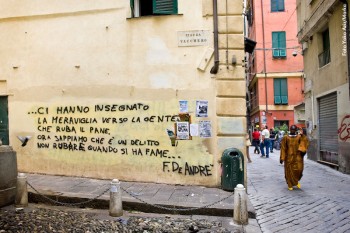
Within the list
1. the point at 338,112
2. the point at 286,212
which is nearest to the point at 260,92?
the point at 338,112

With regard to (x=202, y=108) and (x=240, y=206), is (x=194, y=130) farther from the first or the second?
(x=240, y=206)

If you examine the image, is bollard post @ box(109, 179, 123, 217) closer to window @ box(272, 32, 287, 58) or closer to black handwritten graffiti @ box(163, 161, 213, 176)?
black handwritten graffiti @ box(163, 161, 213, 176)

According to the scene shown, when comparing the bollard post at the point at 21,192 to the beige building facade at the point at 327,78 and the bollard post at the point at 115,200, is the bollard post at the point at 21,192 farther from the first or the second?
the beige building facade at the point at 327,78

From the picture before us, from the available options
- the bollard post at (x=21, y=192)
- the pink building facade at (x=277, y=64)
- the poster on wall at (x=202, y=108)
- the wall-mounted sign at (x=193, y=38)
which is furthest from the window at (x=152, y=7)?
the pink building facade at (x=277, y=64)

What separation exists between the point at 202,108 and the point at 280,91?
76.0 ft

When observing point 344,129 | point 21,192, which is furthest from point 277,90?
point 21,192

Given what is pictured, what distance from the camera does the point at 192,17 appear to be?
8.06 meters

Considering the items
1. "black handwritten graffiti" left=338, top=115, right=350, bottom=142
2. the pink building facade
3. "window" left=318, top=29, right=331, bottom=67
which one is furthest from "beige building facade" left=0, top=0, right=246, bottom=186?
the pink building facade

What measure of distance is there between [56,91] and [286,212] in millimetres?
6425

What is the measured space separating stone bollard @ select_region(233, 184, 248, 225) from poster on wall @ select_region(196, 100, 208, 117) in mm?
2880

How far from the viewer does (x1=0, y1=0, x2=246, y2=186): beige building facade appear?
310 inches

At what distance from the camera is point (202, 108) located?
7.95 metres

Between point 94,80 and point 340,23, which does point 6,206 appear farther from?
point 340,23

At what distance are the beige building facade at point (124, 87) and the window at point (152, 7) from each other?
27mm
